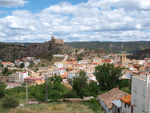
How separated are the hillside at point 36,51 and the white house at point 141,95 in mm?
93278

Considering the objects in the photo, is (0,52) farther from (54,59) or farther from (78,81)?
(78,81)

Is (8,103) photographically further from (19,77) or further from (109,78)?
(19,77)

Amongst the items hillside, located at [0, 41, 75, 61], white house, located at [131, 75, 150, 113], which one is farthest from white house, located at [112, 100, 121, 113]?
hillside, located at [0, 41, 75, 61]

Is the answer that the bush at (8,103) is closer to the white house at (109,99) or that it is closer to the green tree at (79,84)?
the white house at (109,99)

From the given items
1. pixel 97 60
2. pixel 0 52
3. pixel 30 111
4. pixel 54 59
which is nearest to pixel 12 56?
pixel 0 52

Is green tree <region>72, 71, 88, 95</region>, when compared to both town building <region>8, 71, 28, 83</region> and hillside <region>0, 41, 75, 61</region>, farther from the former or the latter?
hillside <region>0, 41, 75, 61</region>

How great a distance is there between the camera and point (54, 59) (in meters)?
95.1

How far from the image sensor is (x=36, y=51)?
412 ft

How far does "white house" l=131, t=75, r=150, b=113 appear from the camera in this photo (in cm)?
1151

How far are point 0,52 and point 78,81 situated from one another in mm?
122214

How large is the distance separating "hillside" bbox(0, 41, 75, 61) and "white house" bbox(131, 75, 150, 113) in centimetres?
9328

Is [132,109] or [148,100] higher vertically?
[148,100]

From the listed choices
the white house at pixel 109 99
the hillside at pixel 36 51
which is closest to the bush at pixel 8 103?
the white house at pixel 109 99

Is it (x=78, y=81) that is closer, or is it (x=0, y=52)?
(x=78, y=81)
